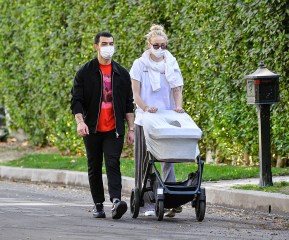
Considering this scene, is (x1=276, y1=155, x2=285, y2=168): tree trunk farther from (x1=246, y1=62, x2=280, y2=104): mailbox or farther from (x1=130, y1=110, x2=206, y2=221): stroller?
(x1=130, y1=110, x2=206, y2=221): stroller

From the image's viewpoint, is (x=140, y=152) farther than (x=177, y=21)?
No

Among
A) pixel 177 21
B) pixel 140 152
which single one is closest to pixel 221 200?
pixel 140 152

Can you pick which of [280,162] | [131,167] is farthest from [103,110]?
[131,167]

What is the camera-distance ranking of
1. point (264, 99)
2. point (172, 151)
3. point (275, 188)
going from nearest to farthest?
point (172, 151) → point (275, 188) → point (264, 99)

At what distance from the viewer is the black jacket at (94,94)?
36.1ft

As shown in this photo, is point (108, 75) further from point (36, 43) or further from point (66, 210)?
point (36, 43)

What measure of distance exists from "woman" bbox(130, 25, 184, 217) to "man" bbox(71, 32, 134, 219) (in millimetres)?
152

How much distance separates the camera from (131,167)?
1617 centimetres

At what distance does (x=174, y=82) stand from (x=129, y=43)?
648cm

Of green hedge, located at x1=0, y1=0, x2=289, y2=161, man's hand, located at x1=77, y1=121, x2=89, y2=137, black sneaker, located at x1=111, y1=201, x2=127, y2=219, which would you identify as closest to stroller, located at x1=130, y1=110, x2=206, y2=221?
black sneaker, located at x1=111, y1=201, x2=127, y2=219

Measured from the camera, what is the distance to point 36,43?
20625mm

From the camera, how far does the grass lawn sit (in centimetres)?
1437

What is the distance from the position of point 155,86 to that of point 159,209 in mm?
1224

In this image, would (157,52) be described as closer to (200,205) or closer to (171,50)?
(200,205)
